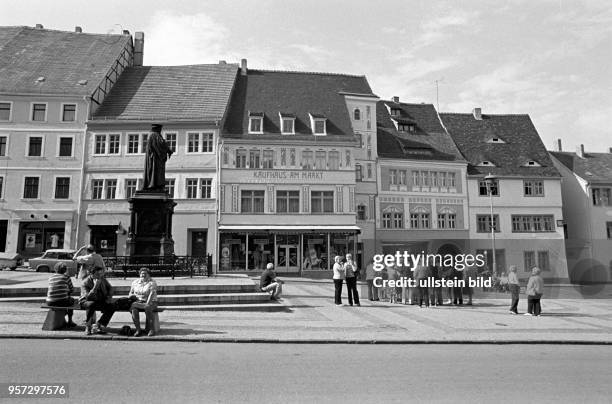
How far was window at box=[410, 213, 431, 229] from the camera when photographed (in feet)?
137

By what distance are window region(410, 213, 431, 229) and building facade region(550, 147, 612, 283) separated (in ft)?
45.6

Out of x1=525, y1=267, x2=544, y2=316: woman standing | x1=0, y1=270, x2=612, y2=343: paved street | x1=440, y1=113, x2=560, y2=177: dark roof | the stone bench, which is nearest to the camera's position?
the stone bench

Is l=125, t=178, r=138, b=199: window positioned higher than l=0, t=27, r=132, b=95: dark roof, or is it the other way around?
l=0, t=27, r=132, b=95: dark roof

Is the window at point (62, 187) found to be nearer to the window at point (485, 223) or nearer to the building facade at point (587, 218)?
the window at point (485, 223)

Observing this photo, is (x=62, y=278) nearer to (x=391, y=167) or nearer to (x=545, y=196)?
(x=391, y=167)

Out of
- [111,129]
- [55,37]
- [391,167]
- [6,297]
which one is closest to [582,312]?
[6,297]

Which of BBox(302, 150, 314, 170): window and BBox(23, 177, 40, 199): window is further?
BBox(302, 150, 314, 170): window

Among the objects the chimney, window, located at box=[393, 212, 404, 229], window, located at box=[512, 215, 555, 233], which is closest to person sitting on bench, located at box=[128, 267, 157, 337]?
window, located at box=[393, 212, 404, 229]

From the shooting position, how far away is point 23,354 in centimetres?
818

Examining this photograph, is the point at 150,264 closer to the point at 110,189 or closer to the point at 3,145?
the point at 110,189

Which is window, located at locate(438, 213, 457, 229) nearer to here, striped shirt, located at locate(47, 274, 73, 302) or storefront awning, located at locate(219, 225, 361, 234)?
storefront awning, located at locate(219, 225, 361, 234)

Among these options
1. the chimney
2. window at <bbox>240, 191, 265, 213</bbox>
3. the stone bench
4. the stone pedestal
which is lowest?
the stone bench

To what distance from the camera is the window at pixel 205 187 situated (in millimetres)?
37094

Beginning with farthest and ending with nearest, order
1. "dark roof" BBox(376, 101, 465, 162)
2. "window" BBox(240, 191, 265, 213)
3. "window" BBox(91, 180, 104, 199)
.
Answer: "dark roof" BBox(376, 101, 465, 162) → "window" BBox(240, 191, 265, 213) → "window" BBox(91, 180, 104, 199)
